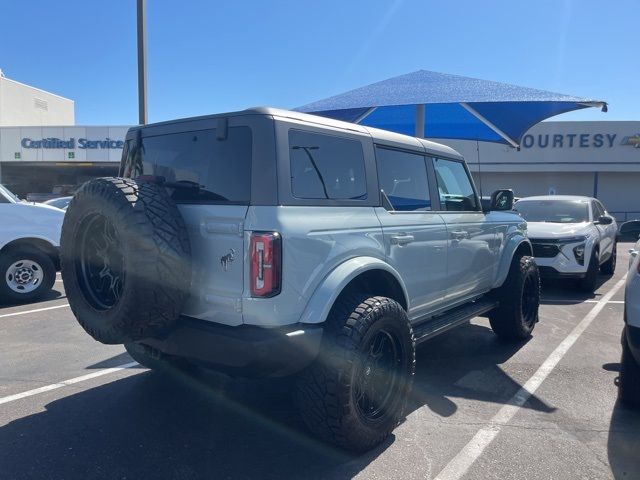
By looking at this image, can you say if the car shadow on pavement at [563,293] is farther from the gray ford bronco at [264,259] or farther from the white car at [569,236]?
the gray ford bronco at [264,259]

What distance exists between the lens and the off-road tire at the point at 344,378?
310 centimetres

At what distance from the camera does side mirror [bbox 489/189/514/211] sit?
5.63 meters

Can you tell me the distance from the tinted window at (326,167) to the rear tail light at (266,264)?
15.0 inches

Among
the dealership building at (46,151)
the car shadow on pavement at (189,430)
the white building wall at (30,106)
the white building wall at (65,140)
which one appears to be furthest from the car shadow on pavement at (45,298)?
the white building wall at (30,106)

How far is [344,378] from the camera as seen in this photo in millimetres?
3100

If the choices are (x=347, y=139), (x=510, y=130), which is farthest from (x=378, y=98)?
(x=347, y=139)

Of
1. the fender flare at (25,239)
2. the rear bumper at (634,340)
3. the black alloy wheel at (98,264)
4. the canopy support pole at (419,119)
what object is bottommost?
the rear bumper at (634,340)

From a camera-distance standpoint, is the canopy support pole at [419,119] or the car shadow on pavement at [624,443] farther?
the canopy support pole at [419,119]

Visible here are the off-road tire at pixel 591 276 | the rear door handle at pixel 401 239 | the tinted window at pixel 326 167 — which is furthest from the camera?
the off-road tire at pixel 591 276

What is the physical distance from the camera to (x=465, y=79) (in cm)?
909

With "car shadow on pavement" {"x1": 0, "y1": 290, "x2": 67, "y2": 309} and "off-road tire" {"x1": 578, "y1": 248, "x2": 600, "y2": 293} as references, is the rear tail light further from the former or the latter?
"off-road tire" {"x1": 578, "y1": 248, "x2": 600, "y2": 293}

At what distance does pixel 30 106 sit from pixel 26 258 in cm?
4142

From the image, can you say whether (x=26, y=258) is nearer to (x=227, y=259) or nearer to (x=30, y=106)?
(x=227, y=259)

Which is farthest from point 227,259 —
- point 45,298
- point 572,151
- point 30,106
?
point 30,106
